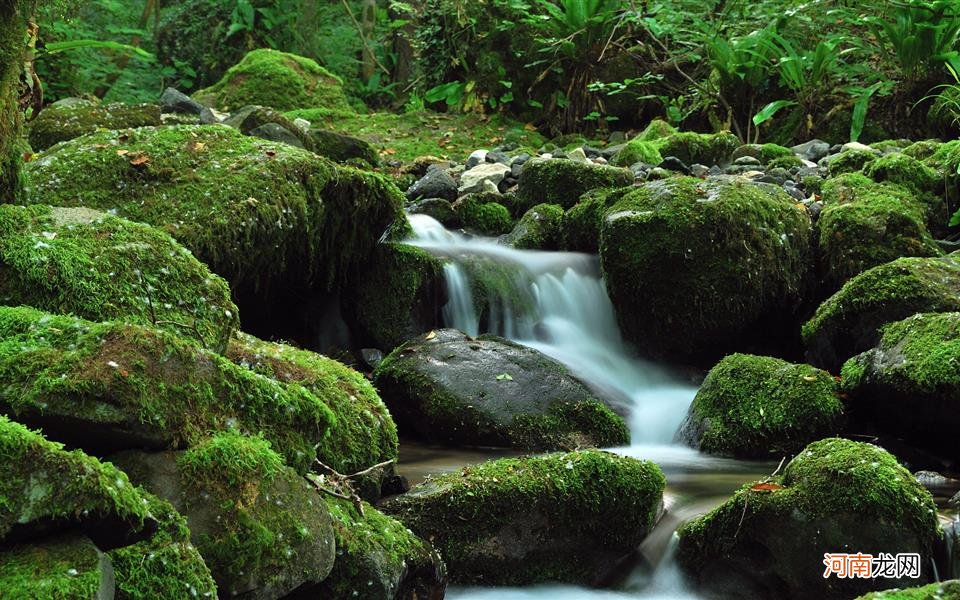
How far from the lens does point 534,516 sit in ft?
11.6

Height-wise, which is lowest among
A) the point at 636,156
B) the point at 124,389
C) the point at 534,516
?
the point at 534,516

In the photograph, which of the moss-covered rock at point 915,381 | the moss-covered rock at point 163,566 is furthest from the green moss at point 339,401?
the moss-covered rock at point 915,381

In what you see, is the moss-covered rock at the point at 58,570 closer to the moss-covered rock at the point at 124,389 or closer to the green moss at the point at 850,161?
the moss-covered rock at the point at 124,389

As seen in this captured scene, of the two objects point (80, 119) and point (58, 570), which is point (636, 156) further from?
point (58, 570)

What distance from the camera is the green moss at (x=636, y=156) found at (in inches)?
379

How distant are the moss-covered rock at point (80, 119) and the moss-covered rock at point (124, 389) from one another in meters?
4.61

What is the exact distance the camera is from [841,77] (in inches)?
437

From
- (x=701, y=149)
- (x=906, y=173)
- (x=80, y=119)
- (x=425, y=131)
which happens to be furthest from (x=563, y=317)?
(x=425, y=131)

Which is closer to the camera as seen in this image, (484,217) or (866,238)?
(866,238)

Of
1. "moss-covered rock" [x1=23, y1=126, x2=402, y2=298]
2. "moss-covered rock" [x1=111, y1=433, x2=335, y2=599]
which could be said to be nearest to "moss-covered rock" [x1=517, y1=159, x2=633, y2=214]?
"moss-covered rock" [x1=23, y1=126, x2=402, y2=298]

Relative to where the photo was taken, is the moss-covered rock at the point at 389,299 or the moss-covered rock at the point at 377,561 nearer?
the moss-covered rock at the point at 377,561

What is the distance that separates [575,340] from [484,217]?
1.97 meters

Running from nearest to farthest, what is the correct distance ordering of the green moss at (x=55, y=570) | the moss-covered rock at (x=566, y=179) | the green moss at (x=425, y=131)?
the green moss at (x=55, y=570) < the moss-covered rock at (x=566, y=179) < the green moss at (x=425, y=131)

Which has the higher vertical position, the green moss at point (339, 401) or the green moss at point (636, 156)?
the green moss at point (636, 156)
